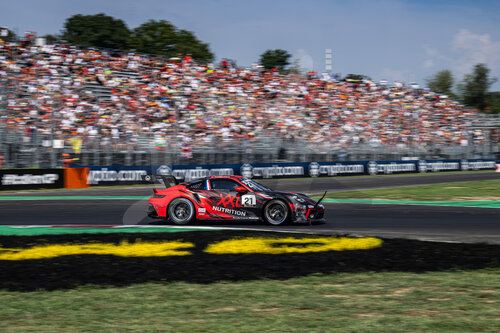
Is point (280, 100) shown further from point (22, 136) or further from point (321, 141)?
point (22, 136)

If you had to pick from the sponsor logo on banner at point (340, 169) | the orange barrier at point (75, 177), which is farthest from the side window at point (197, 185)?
the sponsor logo on banner at point (340, 169)

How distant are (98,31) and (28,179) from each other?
5081 centimetres

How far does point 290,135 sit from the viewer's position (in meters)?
30.5

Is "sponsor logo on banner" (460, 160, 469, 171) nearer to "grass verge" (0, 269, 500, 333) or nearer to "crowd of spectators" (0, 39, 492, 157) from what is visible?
"crowd of spectators" (0, 39, 492, 157)

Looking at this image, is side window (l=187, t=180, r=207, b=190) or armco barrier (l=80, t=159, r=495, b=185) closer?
side window (l=187, t=180, r=207, b=190)

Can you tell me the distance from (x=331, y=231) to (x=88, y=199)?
10277mm

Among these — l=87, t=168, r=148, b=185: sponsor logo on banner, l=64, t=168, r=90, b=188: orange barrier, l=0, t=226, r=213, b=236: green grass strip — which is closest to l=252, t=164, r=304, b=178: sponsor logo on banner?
l=87, t=168, r=148, b=185: sponsor logo on banner

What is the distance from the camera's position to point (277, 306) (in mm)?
5266

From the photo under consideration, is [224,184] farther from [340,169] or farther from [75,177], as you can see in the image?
[340,169]

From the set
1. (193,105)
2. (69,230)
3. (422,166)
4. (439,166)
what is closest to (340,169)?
(422,166)

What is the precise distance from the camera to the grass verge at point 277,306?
461cm

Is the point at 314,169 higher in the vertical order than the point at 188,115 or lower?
lower

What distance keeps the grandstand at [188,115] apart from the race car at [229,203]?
12146mm

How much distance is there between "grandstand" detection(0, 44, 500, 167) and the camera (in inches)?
909
